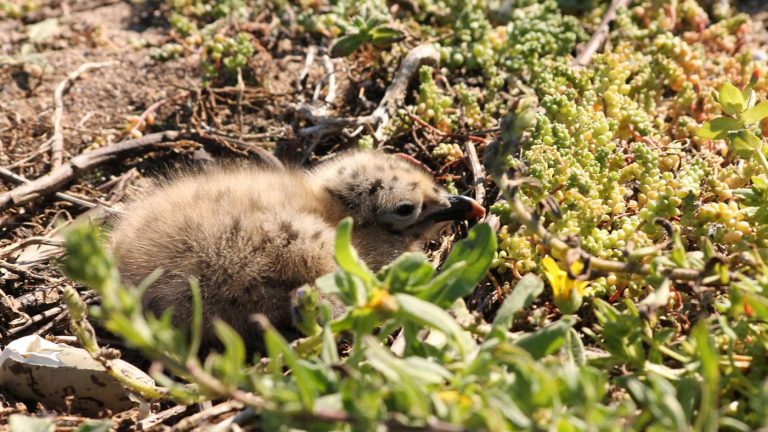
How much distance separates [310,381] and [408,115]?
2.22 m

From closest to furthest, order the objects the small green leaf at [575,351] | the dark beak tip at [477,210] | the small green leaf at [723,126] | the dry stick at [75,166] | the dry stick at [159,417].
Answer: the small green leaf at [575,351] → the dry stick at [159,417] → the small green leaf at [723,126] → the dark beak tip at [477,210] → the dry stick at [75,166]

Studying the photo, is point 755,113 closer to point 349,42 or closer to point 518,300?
point 518,300

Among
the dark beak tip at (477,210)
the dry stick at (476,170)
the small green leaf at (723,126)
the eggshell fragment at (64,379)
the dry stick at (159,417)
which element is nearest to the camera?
the dry stick at (159,417)

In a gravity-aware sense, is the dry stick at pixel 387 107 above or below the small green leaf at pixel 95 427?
above

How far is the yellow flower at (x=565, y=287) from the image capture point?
247 centimetres

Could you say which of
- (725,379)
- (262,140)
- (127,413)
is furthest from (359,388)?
(262,140)

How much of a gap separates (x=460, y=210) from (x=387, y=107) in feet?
3.03

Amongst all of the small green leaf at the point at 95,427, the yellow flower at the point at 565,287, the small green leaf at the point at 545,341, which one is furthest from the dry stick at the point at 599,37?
the small green leaf at the point at 95,427

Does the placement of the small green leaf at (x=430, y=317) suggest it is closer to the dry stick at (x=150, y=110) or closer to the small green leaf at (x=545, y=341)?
the small green leaf at (x=545, y=341)

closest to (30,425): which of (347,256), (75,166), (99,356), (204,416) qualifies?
(99,356)

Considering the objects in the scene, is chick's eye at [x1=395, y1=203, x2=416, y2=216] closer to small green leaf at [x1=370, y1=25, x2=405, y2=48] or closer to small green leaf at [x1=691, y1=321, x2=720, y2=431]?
small green leaf at [x1=370, y1=25, x2=405, y2=48]

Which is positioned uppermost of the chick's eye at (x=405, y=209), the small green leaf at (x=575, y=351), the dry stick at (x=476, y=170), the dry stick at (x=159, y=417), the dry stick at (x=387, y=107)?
the dry stick at (x=387, y=107)

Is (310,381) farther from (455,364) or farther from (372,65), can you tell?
(372,65)

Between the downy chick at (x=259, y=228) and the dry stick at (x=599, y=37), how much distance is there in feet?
4.06
